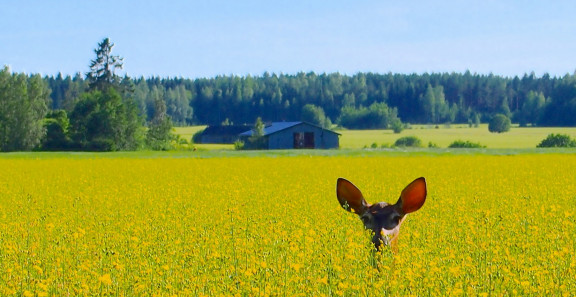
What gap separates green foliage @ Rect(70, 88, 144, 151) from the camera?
6456 cm

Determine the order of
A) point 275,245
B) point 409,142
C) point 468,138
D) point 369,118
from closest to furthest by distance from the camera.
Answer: point 275,245 < point 409,142 < point 468,138 < point 369,118

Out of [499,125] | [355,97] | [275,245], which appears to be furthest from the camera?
[355,97]

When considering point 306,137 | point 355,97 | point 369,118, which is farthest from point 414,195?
point 355,97

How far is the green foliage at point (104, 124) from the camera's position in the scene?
212 ft

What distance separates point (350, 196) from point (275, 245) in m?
2.62

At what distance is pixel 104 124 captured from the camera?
6481 centimetres

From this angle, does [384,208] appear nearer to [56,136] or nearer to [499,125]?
[56,136]

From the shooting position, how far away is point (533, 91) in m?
157

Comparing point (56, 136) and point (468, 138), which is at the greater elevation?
point (56, 136)

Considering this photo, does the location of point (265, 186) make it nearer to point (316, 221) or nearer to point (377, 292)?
point (316, 221)

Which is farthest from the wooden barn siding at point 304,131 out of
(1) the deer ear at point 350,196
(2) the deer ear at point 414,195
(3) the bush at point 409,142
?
(2) the deer ear at point 414,195

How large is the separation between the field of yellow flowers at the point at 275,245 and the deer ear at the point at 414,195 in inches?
19.1

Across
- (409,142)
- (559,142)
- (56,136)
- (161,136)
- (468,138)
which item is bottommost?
(559,142)

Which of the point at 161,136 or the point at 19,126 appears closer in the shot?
the point at 161,136
